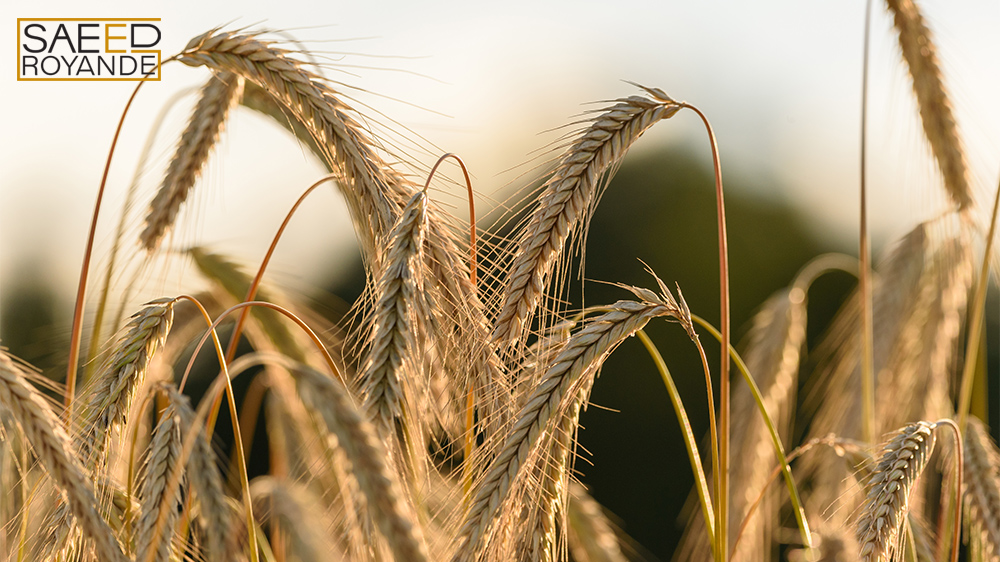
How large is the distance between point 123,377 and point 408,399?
460 mm

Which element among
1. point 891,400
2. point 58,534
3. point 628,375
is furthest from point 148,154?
point 628,375

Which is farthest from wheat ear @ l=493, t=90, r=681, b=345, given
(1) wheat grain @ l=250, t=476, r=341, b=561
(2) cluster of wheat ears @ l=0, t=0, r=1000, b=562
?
(1) wheat grain @ l=250, t=476, r=341, b=561

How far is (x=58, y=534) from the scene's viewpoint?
3.63 feet

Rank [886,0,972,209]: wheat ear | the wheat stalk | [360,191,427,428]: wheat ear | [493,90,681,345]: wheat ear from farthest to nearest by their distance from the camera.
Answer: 1. [886,0,972,209]: wheat ear
2. the wheat stalk
3. [493,90,681,345]: wheat ear
4. [360,191,427,428]: wheat ear

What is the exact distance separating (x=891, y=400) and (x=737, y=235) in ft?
23.4

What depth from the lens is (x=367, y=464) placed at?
74cm

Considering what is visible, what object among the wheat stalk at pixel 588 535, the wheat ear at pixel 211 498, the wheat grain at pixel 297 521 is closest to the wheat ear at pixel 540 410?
the wheat ear at pixel 211 498

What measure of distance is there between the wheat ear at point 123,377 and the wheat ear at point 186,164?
0.47m

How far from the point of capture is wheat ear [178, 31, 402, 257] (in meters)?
1.32

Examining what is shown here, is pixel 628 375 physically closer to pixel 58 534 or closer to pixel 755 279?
pixel 755 279

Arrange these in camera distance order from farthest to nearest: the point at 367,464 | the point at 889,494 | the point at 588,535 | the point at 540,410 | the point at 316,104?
the point at 588,535, the point at 316,104, the point at 889,494, the point at 540,410, the point at 367,464

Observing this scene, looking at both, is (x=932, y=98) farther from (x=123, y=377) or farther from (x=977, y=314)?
(x=123, y=377)

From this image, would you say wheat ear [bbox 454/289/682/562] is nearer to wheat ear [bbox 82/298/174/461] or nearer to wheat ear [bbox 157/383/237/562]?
wheat ear [bbox 157/383/237/562]

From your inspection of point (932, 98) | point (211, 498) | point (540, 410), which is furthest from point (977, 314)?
point (211, 498)
